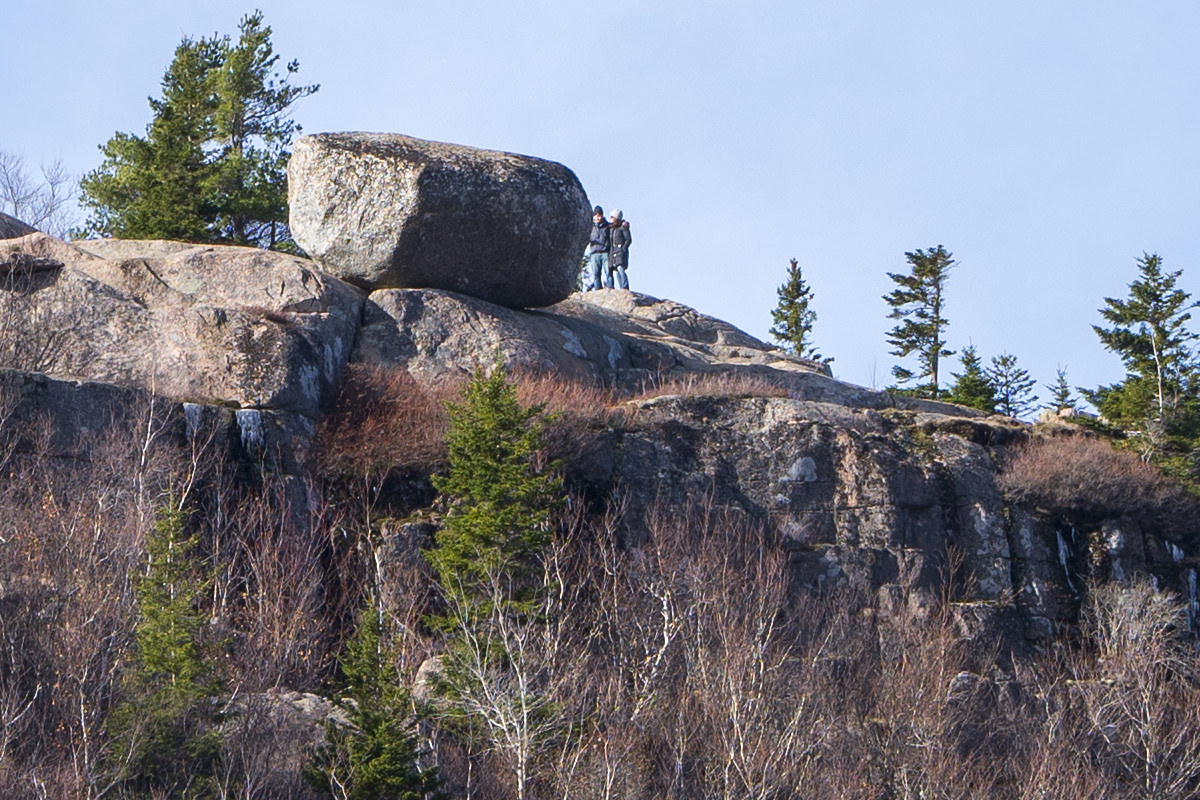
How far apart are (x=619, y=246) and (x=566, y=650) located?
57.1ft

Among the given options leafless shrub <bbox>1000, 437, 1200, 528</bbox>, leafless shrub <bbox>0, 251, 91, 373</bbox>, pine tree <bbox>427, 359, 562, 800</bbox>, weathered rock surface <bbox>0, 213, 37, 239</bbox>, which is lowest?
pine tree <bbox>427, 359, 562, 800</bbox>

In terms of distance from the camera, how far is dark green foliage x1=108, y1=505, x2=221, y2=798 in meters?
17.5

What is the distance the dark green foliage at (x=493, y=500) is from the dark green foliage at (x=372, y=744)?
2693 mm

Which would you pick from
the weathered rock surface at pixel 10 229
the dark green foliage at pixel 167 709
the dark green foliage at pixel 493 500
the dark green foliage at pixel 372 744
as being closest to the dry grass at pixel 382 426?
the dark green foliage at pixel 493 500

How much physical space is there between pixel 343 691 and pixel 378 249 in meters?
11.2

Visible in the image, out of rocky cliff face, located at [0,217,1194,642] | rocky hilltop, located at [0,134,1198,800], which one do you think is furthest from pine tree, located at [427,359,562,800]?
rocky cliff face, located at [0,217,1194,642]

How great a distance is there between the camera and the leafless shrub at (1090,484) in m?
28.0

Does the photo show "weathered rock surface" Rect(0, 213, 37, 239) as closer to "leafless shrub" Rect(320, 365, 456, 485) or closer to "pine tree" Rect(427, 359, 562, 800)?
"leafless shrub" Rect(320, 365, 456, 485)

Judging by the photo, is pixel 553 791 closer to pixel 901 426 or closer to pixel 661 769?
pixel 661 769

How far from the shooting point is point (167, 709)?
697 inches

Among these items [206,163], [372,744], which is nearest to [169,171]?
[206,163]

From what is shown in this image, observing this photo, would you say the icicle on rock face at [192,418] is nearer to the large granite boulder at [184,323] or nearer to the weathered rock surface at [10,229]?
the large granite boulder at [184,323]

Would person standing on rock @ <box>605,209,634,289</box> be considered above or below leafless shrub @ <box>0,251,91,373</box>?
above

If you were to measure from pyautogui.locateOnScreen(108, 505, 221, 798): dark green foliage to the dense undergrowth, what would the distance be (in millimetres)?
→ 176
